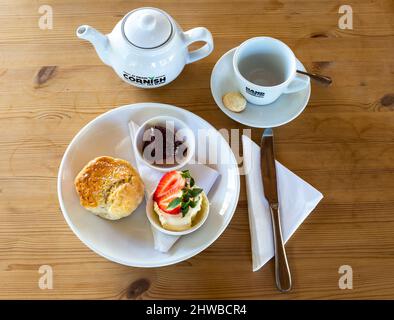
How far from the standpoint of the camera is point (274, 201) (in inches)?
36.4

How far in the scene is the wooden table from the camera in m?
0.90

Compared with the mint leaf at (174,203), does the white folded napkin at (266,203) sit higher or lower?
lower

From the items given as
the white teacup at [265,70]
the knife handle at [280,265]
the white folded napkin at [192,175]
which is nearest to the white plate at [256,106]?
the white teacup at [265,70]

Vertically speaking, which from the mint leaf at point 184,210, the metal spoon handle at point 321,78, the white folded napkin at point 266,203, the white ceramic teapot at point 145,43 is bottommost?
the white folded napkin at point 266,203

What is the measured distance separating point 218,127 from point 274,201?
0.21 metres

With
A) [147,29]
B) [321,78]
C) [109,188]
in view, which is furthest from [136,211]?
[321,78]

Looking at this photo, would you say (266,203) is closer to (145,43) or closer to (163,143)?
(163,143)

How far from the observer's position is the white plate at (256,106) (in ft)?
3.18

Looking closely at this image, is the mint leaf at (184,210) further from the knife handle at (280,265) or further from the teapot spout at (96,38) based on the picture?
the teapot spout at (96,38)

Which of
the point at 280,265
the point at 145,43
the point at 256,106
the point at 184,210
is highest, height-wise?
the point at 145,43

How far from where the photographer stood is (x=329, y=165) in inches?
38.6

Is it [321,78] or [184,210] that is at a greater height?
[321,78]

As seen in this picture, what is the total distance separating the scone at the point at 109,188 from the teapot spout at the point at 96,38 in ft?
0.73

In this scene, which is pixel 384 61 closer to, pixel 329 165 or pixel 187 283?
pixel 329 165
